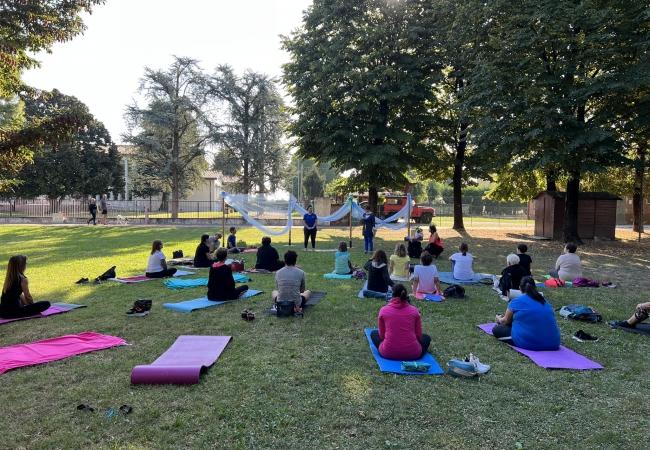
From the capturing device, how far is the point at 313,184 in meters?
63.9

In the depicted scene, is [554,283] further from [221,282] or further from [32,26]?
[32,26]

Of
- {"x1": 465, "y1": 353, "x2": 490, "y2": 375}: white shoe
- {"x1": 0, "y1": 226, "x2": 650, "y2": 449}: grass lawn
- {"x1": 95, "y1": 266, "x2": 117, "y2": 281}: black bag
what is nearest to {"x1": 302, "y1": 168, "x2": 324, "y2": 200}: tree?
{"x1": 95, "y1": 266, "x2": 117, "y2": 281}: black bag

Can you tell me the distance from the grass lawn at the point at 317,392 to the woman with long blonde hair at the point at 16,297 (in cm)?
30

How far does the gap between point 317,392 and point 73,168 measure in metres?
40.3

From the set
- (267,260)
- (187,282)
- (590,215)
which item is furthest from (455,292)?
(590,215)

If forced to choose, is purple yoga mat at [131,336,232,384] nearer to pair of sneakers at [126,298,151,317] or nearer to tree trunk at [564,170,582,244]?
pair of sneakers at [126,298,151,317]

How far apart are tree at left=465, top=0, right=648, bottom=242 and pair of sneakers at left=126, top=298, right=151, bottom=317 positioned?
13.6m

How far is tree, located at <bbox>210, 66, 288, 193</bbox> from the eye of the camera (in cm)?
3575

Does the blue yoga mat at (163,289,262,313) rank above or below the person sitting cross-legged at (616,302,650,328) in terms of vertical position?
below

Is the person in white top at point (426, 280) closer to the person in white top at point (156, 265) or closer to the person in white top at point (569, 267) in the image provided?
the person in white top at point (569, 267)

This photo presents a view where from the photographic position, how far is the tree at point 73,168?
37.0 meters

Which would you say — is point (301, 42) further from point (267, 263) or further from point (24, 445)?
point (24, 445)

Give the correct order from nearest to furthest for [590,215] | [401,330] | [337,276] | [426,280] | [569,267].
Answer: [401,330] → [426,280] → [569,267] → [337,276] → [590,215]

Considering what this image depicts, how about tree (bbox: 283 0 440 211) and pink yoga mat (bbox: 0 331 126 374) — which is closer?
pink yoga mat (bbox: 0 331 126 374)
